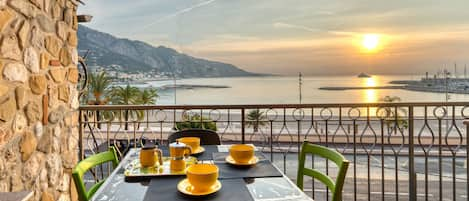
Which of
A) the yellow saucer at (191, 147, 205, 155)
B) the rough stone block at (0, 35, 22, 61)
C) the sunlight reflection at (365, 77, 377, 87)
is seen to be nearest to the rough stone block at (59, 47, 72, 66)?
the rough stone block at (0, 35, 22, 61)

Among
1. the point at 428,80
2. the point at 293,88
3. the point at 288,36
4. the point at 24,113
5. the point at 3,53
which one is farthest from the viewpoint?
the point at 288,36

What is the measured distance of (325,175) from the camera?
1.47 meters

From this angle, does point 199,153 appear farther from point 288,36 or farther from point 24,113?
point 288,36

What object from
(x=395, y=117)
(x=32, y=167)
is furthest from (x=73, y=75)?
(x=395, y=117)

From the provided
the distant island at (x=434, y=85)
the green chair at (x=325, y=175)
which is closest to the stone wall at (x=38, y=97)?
the green chair at (x=325, y=175)

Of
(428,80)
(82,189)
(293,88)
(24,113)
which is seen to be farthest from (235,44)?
(82,189)

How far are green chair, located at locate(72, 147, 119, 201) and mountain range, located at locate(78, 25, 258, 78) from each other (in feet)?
12.8

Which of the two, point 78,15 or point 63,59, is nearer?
point 63,59

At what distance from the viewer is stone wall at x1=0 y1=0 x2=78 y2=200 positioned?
167 cm

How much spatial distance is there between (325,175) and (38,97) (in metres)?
1.81

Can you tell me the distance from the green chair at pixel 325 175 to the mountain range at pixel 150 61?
14.2 feet

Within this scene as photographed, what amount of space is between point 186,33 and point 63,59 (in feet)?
17.8

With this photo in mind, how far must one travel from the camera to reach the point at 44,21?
2.05 metres

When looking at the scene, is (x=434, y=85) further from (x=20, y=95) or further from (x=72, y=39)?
(x=20, y=95)
